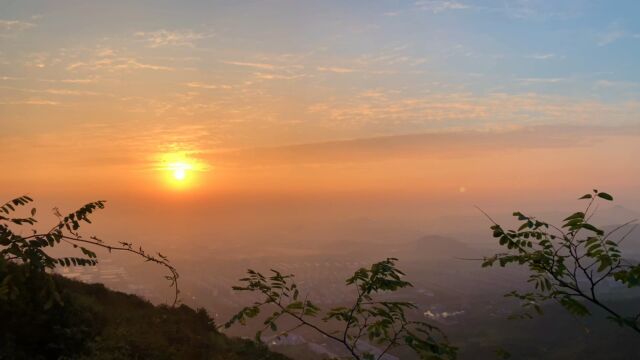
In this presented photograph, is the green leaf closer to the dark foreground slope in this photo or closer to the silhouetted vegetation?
the silhouetted vegetation

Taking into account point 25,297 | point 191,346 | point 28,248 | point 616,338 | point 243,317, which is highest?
point 28,248

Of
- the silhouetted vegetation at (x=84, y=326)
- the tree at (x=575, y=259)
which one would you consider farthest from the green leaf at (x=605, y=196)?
the silhouetted vegetation at (x=84, y=326)

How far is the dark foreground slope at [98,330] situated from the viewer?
11.5 meters

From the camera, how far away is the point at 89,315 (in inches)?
559

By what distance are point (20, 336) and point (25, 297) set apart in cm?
111

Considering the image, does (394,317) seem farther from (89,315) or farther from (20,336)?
(89,315)

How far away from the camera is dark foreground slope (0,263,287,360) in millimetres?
11453

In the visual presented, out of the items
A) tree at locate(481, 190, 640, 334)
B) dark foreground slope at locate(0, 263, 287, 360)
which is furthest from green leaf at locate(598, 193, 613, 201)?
dark foreground slope at locate(0, 263, 287, 360)

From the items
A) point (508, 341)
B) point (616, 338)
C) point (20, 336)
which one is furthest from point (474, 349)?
point (20, 336)

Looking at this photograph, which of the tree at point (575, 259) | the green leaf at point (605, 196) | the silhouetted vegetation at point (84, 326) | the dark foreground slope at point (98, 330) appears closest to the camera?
the green leaf at point (605, 196)

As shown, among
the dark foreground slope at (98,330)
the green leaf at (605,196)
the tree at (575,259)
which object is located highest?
the green leaf at (605,196)

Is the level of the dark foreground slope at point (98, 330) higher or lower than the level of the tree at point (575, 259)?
lower

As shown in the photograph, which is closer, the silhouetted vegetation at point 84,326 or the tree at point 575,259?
the tree at point 575,259

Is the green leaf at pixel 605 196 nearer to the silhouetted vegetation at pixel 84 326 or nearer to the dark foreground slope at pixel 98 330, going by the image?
the silhouetted vegetation at pixel 84 326
